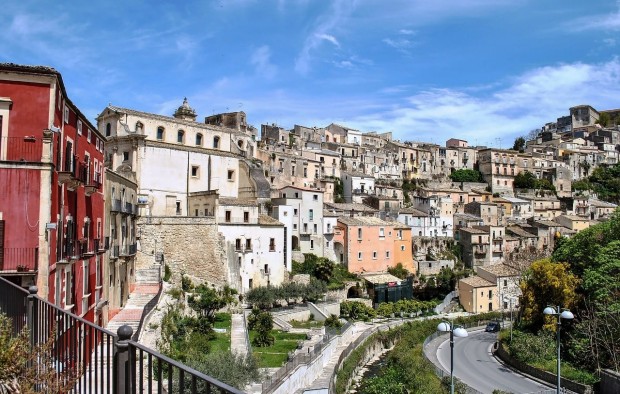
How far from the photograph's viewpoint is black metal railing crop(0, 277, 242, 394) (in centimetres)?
486

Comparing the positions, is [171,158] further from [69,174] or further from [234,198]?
[69,174]

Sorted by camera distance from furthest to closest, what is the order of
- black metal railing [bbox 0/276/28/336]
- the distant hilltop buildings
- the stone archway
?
1. the stone archway
2. the distant hilltop buildings
3. black metal railing [bbox 0/276/28/336]

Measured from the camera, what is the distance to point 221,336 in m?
30.2

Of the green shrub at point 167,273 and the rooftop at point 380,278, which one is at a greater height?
the green shrub at point 167,273

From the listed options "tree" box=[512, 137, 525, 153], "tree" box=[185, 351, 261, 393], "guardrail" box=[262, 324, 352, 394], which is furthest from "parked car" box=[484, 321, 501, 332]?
"tree" box=[512, 137, 525, 153]

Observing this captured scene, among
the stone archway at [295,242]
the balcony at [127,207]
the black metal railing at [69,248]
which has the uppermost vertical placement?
the balcony at [127,207]

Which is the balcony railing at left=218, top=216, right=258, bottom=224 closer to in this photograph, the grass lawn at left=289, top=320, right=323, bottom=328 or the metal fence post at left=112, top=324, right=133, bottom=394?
the grass lawn at left=289, top=320, right=323, bottom=328

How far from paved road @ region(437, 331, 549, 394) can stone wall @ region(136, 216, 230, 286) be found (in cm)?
1770

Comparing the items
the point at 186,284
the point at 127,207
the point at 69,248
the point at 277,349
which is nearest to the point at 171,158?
the point at 186,284

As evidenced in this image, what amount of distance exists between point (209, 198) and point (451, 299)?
29565 mm

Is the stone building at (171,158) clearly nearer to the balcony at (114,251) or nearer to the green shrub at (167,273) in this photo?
the green shrub at (167,273)

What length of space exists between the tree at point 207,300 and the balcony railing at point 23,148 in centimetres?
2016

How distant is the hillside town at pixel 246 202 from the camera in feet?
51.5

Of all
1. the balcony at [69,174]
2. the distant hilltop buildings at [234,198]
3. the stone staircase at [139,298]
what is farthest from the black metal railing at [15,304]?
the stone staircase at [139,298]
